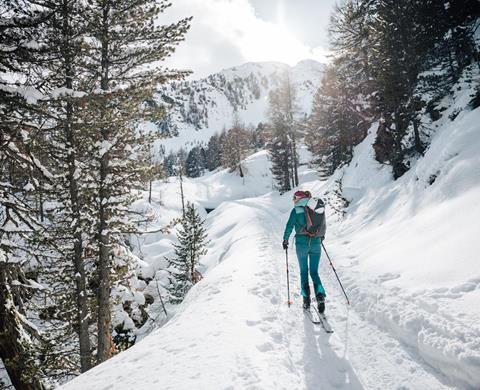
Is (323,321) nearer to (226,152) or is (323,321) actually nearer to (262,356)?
(262,356)

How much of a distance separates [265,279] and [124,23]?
9.84 meters

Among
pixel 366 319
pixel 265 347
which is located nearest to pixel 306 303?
pixel 366 319

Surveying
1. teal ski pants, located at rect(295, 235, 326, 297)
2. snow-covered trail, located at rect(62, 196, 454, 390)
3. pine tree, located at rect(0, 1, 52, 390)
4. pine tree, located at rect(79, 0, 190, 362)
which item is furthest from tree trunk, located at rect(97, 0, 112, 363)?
teal ski pants, located at rect(295, 235, 326, 297)

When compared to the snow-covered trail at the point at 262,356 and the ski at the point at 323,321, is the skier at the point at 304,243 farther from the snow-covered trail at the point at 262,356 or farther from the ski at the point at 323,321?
the snow-covered trail at the point at 262,356

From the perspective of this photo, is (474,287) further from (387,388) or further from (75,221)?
(75,221)

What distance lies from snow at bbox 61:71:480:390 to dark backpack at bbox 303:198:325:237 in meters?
1.77

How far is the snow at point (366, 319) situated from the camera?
165 inches

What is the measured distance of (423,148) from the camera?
16062 millimetres

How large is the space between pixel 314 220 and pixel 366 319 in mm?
2213

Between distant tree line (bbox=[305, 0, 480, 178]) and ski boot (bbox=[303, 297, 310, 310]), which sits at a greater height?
distant tree line (bbox=[305, 0, 480, 178])

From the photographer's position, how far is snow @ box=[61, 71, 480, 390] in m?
4.19

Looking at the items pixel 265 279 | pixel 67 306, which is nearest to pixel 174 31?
pixel 265 279

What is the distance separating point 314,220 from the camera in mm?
6828

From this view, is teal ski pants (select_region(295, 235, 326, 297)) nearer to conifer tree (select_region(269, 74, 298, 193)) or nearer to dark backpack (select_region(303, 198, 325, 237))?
dark backpack (select_region(303, 198, 325, 237))
